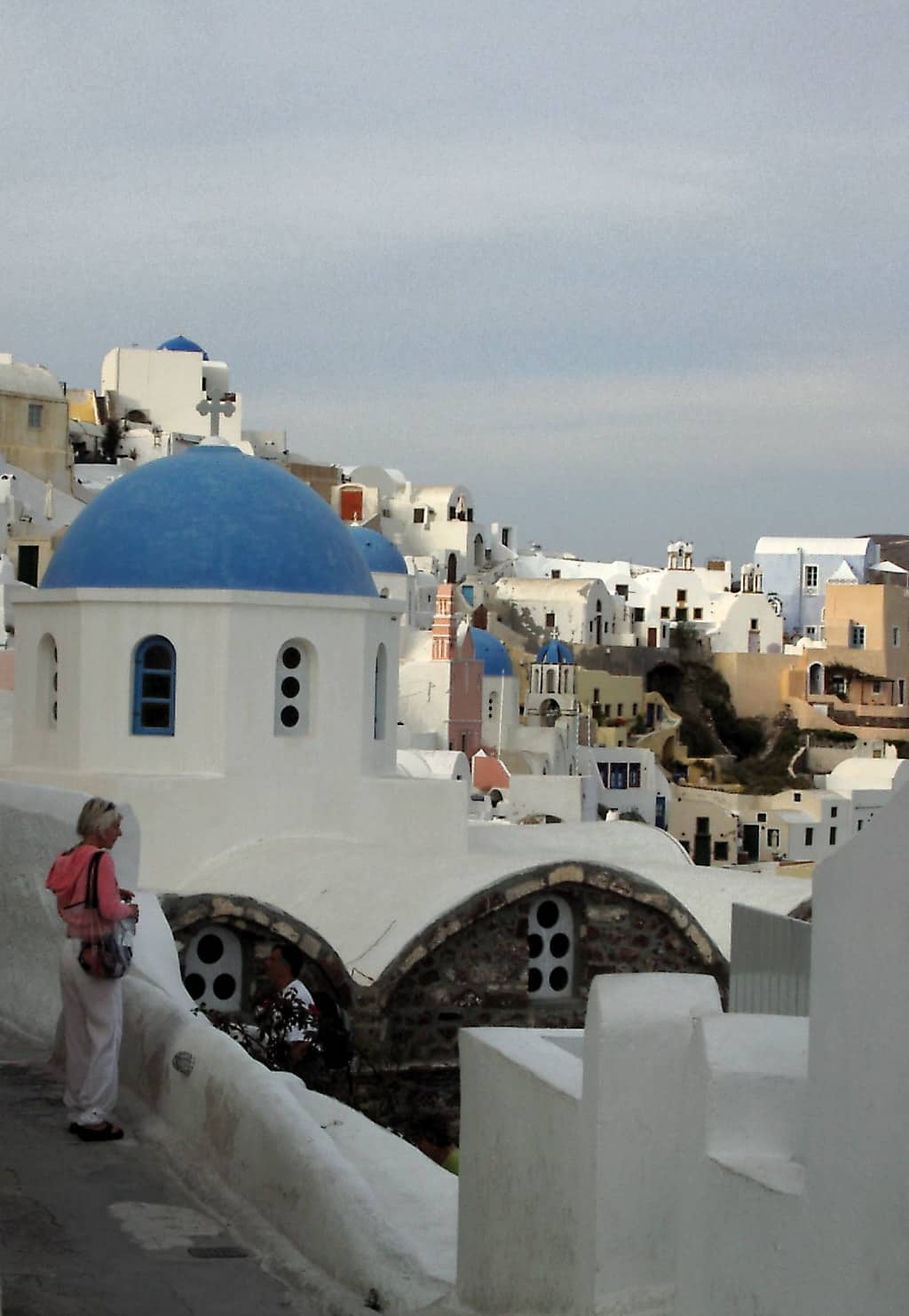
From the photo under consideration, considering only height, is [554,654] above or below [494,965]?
above

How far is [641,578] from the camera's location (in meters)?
68.6

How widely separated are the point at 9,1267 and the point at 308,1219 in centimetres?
74

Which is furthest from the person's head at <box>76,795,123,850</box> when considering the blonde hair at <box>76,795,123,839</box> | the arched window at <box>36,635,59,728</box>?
the arched window at <box>36,635,59,728</box>

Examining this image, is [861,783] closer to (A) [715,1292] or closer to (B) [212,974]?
(B) [212,974]

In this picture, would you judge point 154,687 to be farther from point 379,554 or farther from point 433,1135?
point 379,554

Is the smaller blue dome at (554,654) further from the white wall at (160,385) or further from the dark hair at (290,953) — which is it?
the dark hair at (290,953)

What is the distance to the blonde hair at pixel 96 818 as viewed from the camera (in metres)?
6.29

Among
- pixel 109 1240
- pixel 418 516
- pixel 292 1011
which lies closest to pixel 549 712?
pixel 418 516

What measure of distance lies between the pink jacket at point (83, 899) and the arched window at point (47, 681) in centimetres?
883

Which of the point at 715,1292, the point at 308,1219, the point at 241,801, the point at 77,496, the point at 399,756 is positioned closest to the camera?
the point at 715,1292

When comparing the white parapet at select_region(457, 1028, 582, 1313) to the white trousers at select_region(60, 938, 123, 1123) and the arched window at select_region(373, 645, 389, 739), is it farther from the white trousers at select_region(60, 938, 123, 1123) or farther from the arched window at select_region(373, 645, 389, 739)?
the arched window at select_region(373, 645, 389, 739)

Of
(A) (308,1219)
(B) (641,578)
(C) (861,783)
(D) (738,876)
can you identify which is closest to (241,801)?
(D) (738,876)

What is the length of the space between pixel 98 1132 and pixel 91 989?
41cm

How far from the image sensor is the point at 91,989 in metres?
6.25
